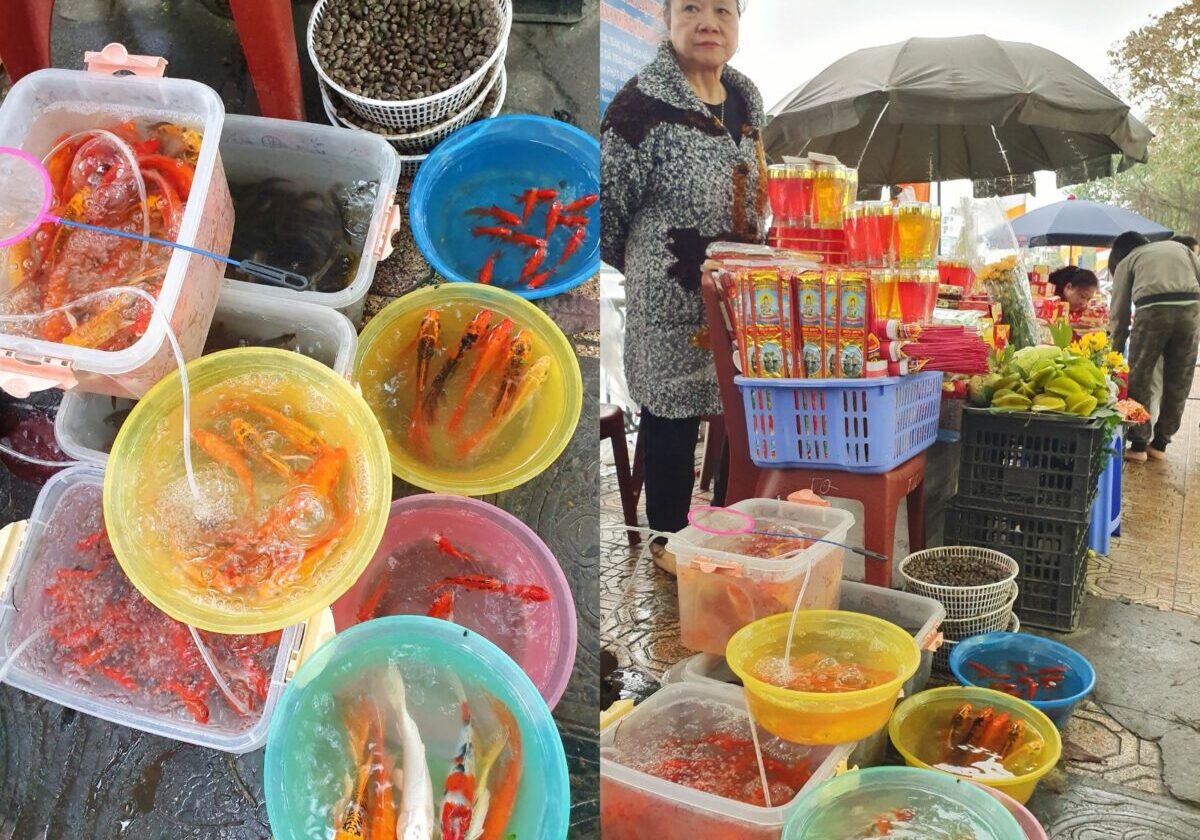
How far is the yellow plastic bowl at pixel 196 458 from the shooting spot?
4.55 ft

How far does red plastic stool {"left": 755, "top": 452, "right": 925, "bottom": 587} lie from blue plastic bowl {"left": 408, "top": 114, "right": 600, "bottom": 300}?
2.36 feet

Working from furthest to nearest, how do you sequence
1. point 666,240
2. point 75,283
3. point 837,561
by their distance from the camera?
point 837,561, point 75,283, point 666,240

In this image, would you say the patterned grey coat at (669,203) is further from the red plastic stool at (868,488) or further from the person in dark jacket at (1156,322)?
the person in dark jacket at (1156,322)

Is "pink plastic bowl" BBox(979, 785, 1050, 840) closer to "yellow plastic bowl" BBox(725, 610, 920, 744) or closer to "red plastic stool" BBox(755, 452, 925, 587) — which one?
"yellow plastic bowl" BBox(725, 610, 920, 744)

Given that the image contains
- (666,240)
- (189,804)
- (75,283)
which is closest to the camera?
(666,240)

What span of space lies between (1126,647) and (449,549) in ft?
4.36

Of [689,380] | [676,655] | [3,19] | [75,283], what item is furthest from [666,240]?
[3,19]

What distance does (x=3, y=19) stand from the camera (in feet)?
5.24

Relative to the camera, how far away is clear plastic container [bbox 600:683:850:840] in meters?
1.44

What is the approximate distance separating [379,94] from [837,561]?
1399mm

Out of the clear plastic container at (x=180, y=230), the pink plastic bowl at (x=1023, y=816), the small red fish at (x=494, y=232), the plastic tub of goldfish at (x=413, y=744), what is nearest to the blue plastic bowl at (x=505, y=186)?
the small red fish at (x=494, y=232)

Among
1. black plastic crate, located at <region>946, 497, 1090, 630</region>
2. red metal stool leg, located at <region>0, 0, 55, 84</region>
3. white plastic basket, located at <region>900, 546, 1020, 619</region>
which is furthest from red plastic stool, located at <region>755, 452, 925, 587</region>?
red metal stool leg, located at <region>0, 0, 55, 84</region>

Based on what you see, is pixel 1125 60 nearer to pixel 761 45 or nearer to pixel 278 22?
pixel 761 45

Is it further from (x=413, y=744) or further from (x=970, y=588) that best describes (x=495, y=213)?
(x=970, y=588)
